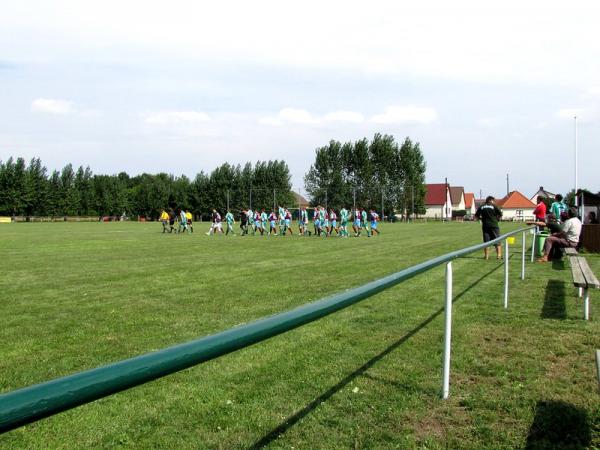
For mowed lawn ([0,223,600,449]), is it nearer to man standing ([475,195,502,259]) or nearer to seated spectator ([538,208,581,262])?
seated spectator ([538,208,581,262])

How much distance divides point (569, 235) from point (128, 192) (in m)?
92.0

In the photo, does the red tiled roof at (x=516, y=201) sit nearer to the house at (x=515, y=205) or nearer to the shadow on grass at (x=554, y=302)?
the house at (x=515, y=205)

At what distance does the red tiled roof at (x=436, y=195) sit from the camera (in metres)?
104

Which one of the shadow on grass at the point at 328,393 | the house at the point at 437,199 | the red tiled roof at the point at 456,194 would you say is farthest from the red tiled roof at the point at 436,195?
the shadow on grass at the point at 328,393

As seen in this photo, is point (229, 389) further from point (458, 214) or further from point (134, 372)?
point (458, 214)

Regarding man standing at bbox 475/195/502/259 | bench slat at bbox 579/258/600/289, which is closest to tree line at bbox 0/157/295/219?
man standing at bbox 475/195/502/259

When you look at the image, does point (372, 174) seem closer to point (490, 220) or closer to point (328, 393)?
point (490, 220)

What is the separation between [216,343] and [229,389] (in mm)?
2971

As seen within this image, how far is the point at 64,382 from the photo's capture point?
3.99 feet

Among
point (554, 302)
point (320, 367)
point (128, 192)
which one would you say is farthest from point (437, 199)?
point (320, 367)

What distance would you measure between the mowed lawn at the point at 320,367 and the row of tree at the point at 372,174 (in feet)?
223

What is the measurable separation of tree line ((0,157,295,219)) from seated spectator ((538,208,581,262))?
62222 mm

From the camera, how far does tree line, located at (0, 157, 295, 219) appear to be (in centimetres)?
7962

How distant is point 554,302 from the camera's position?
806cm
